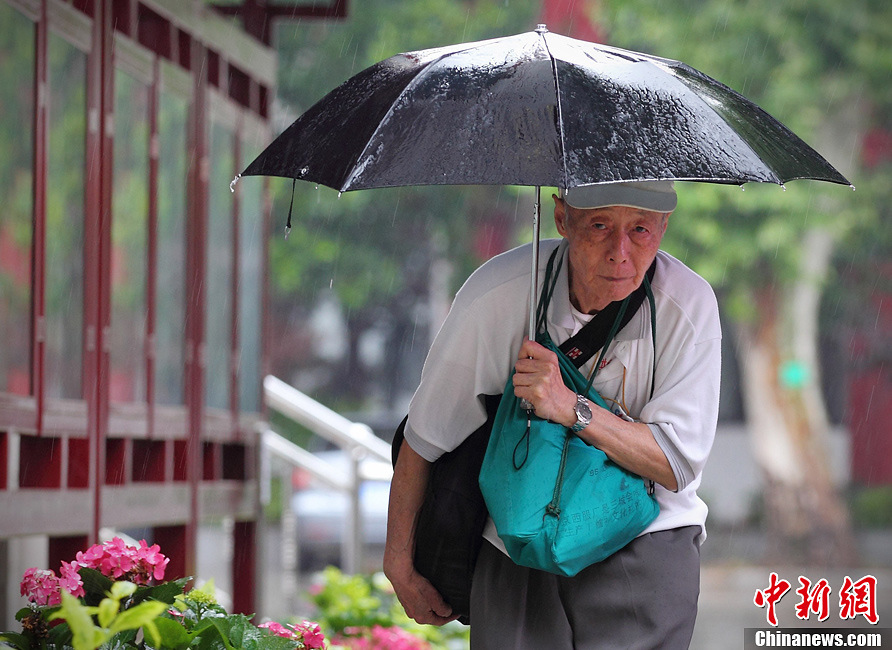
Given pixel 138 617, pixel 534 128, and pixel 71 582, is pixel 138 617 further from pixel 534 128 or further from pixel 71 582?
pixel 534 128

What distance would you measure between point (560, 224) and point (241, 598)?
190 inches

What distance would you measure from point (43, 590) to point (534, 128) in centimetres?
148

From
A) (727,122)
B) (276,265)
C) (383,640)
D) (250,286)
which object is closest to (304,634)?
(727,122)

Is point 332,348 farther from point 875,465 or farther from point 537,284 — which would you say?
point 537,284

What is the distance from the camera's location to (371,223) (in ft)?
71.8

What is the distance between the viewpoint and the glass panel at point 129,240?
5.45m

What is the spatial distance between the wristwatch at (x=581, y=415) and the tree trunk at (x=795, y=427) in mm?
14905

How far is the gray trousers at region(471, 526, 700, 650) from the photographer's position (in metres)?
3.12

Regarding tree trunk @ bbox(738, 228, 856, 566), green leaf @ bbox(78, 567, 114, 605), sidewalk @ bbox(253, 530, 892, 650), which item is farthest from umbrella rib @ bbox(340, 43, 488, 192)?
tree trunk @ bbox(738, 228, 856, 566)

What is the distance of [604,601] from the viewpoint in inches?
123

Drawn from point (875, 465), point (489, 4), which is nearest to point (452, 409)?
point (489, 4)

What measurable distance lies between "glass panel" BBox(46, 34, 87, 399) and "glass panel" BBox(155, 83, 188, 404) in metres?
1.02

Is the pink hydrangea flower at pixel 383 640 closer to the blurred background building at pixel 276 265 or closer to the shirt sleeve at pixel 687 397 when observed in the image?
the blurred background building at pixel 276 265

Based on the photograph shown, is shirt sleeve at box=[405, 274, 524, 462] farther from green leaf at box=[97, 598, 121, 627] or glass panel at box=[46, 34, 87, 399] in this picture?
glass panel at box=[46, 34, 87, 399]
